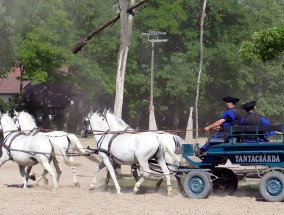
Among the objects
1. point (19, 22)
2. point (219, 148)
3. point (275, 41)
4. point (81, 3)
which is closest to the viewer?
point (275, 41)

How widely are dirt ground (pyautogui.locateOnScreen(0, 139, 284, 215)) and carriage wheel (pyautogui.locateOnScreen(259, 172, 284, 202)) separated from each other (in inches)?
6.8

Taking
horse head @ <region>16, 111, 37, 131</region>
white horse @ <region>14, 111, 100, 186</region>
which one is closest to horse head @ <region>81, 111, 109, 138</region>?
white horse @ <region>14, 111, 100, 186</region>

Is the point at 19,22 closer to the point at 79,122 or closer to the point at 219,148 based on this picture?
the point at 79,122

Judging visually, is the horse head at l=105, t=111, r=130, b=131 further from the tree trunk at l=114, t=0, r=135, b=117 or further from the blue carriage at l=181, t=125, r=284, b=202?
the tree trunk at l=114, t=0, r=135, b=117

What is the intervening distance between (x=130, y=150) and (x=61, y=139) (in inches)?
95.7

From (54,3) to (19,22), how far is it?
8.30 feet

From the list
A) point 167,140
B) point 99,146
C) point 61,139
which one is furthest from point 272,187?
→ point 61,139

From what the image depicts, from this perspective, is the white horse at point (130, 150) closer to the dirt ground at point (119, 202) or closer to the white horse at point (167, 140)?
the white horse at point (167, 140)

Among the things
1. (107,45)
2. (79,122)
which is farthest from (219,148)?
(79,122)

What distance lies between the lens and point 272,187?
14.3 metres

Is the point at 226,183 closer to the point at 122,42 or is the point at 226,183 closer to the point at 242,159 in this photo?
the point at 242,159

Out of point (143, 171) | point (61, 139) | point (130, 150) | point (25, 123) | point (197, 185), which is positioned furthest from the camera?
point (25, 123)

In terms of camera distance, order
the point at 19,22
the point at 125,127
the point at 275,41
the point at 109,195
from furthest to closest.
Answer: the point at 19,22
the point at 125,127
the point at 109,195
the point at 275,41

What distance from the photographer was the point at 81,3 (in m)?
49.1
